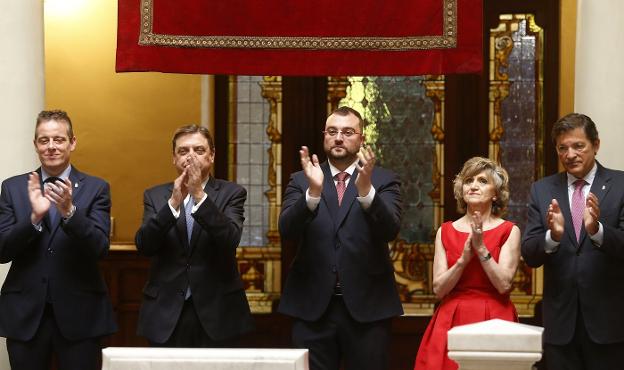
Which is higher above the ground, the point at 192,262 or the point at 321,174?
the point at 321,174

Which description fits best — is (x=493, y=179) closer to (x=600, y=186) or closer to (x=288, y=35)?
(x=600, y=186)

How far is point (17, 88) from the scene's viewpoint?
19.5 ft

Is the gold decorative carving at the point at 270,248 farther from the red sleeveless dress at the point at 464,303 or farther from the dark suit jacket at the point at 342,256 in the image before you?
the red sleeveless dress at the point at 464,303

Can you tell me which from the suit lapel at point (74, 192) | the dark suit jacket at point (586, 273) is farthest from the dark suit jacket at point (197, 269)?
the dark suit jacket at point (586, 273)

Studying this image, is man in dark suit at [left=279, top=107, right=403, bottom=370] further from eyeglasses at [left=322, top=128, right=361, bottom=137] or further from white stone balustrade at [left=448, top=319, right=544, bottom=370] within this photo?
white stone balustrade at [left=448, top=319, right=544, bottom=370]

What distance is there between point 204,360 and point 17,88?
3.22 meters

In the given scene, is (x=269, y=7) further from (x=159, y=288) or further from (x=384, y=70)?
(x=159, y=288)

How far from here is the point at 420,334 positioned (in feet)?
28.8

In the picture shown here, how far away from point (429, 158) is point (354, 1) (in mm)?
2971

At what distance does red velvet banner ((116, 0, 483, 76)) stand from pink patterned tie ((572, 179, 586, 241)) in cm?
104

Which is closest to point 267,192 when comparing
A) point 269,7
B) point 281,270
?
point 281,270

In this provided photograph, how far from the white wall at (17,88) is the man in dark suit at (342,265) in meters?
1.49

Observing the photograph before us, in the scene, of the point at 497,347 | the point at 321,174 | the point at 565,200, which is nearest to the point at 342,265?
the point at 321,174

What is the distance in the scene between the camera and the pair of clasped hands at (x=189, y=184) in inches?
201
